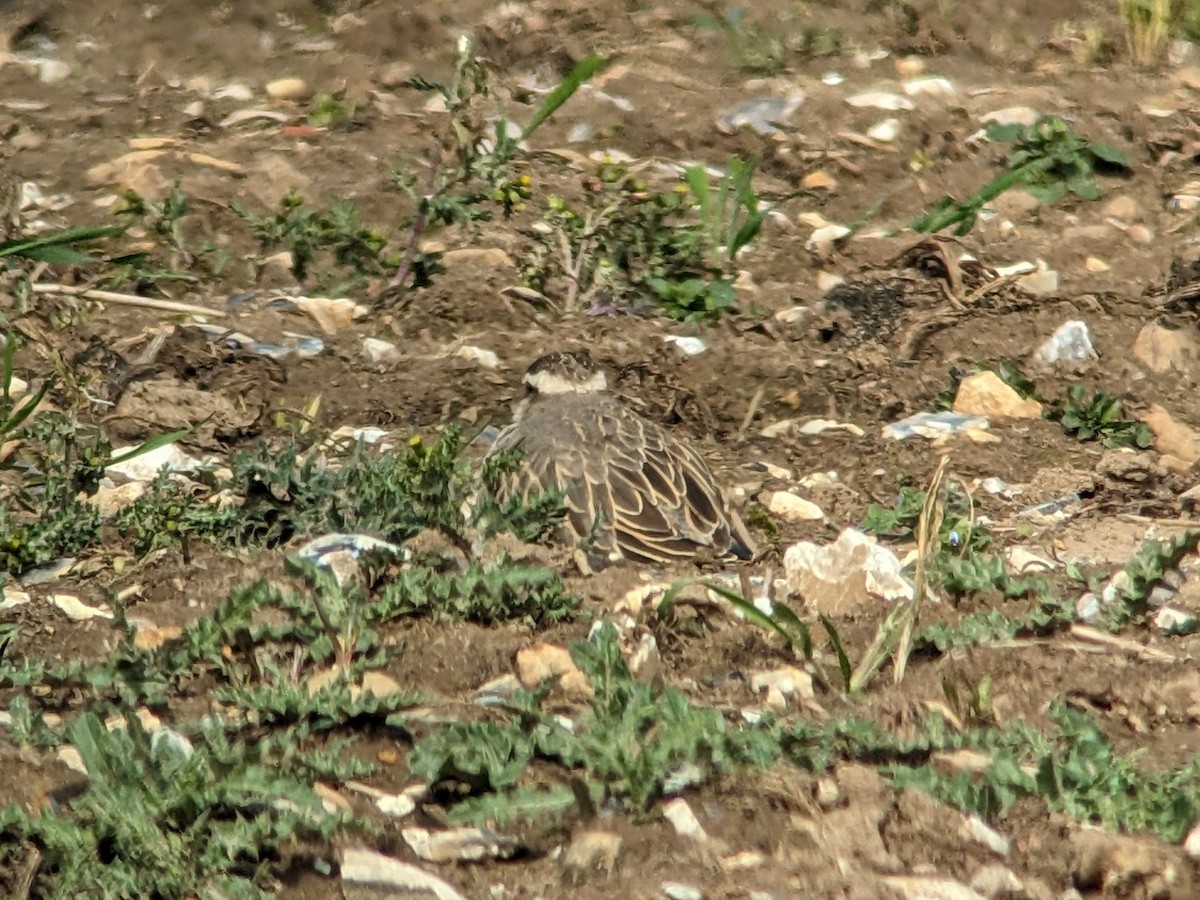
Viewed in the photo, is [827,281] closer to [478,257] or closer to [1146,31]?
[478,257]

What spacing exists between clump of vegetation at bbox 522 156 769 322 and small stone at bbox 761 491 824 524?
1.53m

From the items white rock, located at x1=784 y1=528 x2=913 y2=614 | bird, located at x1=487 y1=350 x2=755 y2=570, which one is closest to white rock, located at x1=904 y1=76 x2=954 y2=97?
bird, located at x1=487 y1=350 x2=755 y2=570

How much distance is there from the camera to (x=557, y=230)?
863cm

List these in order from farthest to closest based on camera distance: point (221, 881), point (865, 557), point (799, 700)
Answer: point (865, 557) → point (799, 700) → point (221, 881)

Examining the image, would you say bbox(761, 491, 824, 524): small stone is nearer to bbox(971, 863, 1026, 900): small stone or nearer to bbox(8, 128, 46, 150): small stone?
bbox(971, 863, 1026, 900): small stone

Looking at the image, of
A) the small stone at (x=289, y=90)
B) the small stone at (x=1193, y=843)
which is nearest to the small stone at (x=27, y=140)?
the small stone at (x=289, y=90)

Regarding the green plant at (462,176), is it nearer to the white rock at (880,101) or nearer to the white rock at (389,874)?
the white rock at (880,101)

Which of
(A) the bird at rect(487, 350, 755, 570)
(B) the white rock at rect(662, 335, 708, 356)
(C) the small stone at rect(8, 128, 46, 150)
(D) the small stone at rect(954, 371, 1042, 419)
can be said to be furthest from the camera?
(C) the small stone at rect(8, 128, 46, 150)

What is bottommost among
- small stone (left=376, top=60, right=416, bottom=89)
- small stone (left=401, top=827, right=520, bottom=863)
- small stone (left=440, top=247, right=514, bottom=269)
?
small stone (left=376, top=60, right=416, bottom=89)

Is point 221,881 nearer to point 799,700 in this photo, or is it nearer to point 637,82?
point 799,700

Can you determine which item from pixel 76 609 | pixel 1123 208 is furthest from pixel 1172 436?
pixel 76 609

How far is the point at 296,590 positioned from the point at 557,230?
12.1 ft

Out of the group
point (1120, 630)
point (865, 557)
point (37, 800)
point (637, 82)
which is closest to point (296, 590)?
point (37, 800)

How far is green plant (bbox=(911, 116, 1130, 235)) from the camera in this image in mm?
9914
